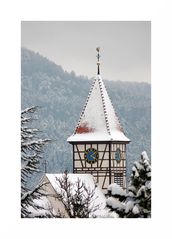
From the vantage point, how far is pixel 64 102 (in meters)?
13.6

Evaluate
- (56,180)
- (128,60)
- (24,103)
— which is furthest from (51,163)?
(128,60)

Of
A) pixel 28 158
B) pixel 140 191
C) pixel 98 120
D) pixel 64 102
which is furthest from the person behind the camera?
pixel 98 120

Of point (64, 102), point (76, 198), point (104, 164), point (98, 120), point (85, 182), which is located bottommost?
point (76, 198)

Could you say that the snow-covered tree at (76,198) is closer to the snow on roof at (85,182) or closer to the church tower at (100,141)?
the snow on roof at (85,182)

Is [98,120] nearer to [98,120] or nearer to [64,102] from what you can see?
[98,120]

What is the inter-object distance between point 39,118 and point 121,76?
1.38m

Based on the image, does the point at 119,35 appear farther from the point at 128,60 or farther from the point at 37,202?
the point at 37,202

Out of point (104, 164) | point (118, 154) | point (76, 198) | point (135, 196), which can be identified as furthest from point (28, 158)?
point (104, 164)

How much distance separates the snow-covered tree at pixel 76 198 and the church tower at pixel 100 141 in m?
0.47

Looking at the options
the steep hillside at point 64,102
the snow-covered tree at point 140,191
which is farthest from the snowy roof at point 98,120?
the snow-covered tree at point 140,191

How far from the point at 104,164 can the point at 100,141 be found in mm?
386

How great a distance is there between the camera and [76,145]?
45.7 ft

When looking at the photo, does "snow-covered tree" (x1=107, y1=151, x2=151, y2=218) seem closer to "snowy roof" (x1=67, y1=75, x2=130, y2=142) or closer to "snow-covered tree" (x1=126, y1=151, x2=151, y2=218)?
"snow-covered tree" (x1=126, y1=151, x2=151, y2=218)

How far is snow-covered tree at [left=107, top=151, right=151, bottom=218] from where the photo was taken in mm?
10656
